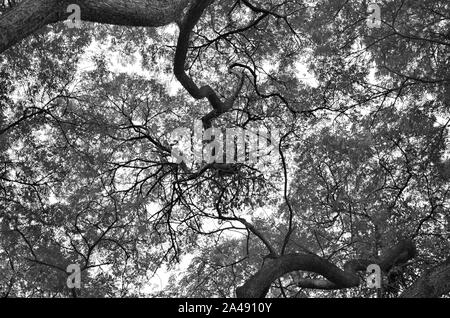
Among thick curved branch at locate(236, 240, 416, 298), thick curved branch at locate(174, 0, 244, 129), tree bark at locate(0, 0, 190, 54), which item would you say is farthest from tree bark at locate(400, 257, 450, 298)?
tree bark at locate(0, 0, 190, 54)

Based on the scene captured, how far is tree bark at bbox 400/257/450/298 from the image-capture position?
436 centimetres

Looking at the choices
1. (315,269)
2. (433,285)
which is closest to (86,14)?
(315,269)

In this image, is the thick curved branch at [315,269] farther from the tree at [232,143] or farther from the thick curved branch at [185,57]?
the thick curved branch at [185,57]

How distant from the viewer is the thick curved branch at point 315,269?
4.35 metres

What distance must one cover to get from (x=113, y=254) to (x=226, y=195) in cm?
242

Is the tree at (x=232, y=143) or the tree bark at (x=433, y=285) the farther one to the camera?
the tree at (x=232, y=143)

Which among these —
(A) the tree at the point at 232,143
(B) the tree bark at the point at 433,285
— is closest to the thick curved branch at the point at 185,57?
(A) the tree at the point at 232,143

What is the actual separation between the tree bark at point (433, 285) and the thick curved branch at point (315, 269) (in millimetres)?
857

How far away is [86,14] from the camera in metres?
4.01
